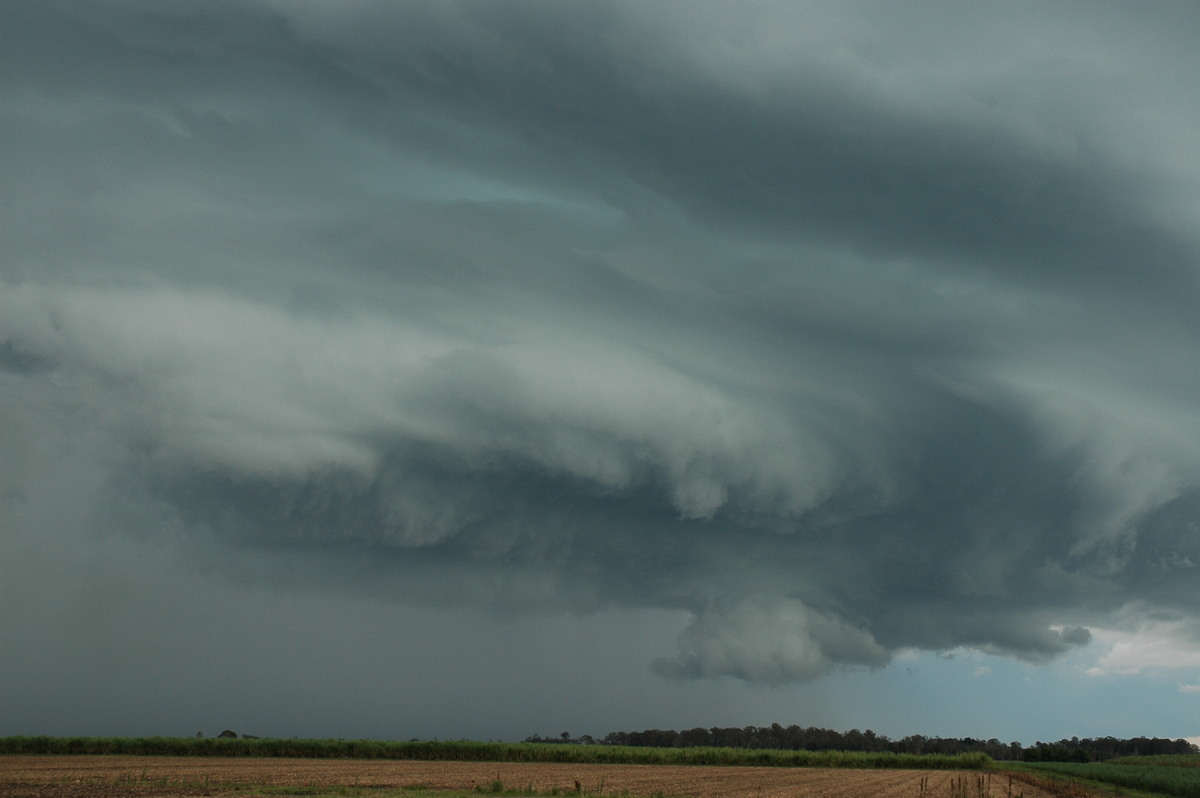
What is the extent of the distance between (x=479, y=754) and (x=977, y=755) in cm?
8317

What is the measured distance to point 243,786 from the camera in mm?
54094

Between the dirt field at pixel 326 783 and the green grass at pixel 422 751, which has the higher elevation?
the dirt field at pixel 326 783

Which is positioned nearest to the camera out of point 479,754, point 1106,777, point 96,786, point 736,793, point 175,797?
point 175,797

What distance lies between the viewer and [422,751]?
125m

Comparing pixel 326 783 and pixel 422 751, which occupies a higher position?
pixel 326 783

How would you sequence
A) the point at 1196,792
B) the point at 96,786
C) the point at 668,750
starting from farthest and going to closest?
the point at 668,750 → the point at 1196,792 → the point at 96,786

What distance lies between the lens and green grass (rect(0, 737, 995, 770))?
113125 mm

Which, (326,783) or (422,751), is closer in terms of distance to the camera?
(326,783)

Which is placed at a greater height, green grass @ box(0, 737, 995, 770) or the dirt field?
the dirt field

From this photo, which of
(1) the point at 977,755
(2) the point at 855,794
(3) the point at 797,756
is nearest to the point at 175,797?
(2) the point at 855,794

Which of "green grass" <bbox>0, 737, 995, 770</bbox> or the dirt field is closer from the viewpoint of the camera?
the dirt field

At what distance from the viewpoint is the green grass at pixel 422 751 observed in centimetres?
11312

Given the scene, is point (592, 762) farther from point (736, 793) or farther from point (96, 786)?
point (96, 786)

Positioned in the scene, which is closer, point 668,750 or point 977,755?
point 668,750
